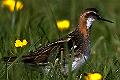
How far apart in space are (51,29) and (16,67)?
132 inches

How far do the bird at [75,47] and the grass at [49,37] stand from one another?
0.36 feet

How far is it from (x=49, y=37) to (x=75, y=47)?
2073 mm

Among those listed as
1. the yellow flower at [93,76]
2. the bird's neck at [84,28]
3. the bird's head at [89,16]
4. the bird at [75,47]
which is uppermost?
the bird's head at [89,16]

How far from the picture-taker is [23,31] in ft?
33.4

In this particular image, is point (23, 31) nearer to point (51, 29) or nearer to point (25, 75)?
point (51, 29)

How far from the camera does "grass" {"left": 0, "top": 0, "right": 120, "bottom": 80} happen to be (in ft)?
25.7

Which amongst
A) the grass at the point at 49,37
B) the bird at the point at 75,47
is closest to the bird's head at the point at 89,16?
the bird at the point at 75,47

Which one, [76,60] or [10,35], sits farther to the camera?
[10,35]

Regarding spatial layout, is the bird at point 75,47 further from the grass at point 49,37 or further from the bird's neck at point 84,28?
the grass at point 49,37

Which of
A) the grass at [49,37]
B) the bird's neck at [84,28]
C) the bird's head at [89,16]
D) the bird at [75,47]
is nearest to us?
the grass at [49,37]

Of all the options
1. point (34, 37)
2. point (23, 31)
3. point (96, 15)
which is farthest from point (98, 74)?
point (23, 31)

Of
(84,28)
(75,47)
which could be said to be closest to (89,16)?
(84,28)

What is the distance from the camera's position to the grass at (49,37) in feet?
25.7

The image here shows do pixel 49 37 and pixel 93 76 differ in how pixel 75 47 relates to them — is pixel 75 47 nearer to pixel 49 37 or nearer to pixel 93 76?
pixel 93 76
